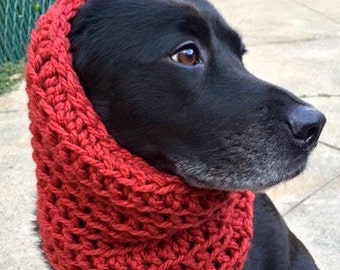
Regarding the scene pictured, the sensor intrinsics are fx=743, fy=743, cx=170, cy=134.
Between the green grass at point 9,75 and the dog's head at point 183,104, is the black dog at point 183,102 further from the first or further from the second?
the green grass at point 9,75

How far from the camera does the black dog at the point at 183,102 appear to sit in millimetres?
2205

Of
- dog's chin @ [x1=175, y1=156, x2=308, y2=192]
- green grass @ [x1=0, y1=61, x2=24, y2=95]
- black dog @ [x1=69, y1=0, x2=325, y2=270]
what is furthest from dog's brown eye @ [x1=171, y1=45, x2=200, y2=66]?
green grass @ [x1=0, y1=61, x2=24, y2=95]

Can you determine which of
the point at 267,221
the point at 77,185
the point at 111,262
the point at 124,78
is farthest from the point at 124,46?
the point at 267,221

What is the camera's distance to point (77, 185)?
87.7 inches

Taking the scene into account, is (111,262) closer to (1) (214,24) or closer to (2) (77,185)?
(2) (77,185)

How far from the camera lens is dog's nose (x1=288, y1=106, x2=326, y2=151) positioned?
2135 mm

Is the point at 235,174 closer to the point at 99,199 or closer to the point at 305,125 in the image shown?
the point at 305,125

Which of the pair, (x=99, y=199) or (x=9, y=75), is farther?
(x=9, y=75)

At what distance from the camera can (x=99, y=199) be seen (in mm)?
2215

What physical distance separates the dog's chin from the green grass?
3.45 meters

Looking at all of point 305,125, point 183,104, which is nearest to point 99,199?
point 183,104

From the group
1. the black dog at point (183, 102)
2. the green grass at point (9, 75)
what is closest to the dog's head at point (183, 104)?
the black dog at point (183, 102)

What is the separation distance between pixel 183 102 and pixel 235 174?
27 centimetres

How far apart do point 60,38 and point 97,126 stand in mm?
287
